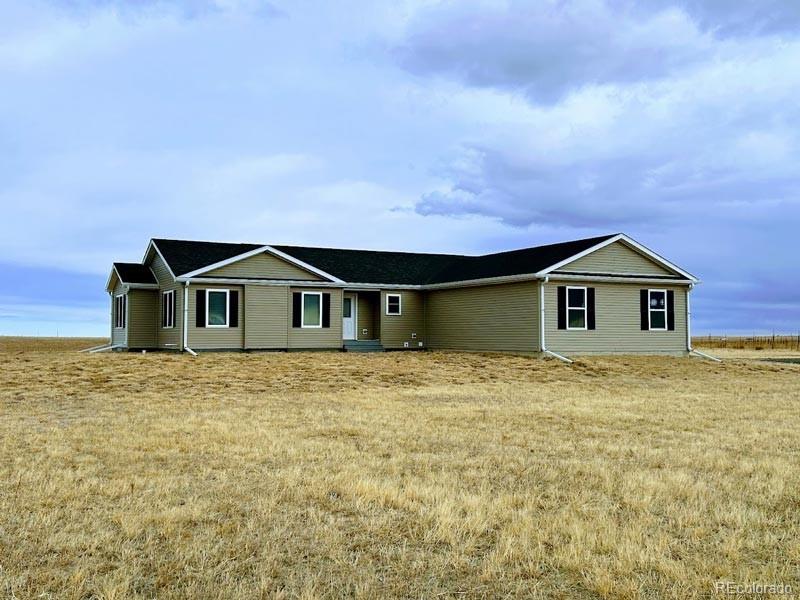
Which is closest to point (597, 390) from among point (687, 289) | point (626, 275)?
point (626, 275)

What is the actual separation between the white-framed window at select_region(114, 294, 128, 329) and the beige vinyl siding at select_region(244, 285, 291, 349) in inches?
256

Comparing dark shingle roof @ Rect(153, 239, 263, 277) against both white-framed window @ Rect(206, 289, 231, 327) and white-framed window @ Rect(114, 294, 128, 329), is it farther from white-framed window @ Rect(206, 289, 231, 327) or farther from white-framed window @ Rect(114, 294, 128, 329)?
white-framed window @ Rect(114, 294, 128, 329)

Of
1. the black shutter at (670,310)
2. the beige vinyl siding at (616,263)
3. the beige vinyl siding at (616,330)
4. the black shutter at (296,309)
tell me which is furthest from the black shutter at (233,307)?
the black shutter at (670,310)

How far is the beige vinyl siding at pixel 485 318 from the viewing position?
2727 centimetres

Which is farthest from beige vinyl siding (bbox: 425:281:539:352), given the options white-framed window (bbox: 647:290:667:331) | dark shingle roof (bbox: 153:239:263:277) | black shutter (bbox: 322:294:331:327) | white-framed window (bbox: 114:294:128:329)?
white-framed window (bbox: 114:294:128:329)

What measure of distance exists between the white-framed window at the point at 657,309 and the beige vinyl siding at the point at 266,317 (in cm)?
1375

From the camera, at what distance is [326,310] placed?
29906mm

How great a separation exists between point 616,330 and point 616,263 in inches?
97.9

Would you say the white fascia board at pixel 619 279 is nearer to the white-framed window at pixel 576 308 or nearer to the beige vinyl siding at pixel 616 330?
the beige vinyl siding at pixel 616 330

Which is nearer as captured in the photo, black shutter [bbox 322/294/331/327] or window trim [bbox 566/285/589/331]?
window trim [bbox 566/285/589/331]

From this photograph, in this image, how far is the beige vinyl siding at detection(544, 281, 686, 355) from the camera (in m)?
27.1

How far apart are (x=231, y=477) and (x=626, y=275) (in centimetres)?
2320

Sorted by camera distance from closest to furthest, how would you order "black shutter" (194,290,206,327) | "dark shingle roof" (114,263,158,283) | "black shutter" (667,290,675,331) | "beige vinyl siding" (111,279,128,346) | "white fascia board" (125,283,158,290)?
"black shutter" (194,290,206,327) → "black shutter" (667,290,675,331) → "white fascia board" (125,283,158,290) → "dark shingle roof" (114,263,158,283) → "beige vinyl siding" (111,279,128,346)

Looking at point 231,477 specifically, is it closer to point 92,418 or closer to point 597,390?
point 92,418
